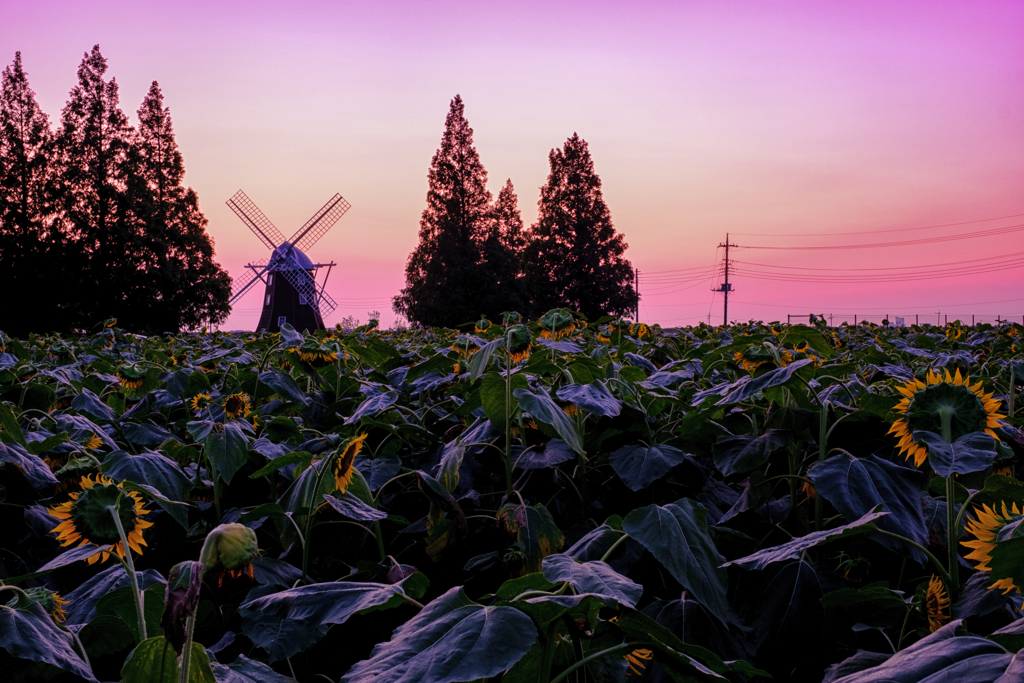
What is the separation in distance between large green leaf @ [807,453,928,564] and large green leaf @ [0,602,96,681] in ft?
4.40

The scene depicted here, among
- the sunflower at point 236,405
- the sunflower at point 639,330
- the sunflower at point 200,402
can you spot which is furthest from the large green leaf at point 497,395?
the sunflower at point 639,330

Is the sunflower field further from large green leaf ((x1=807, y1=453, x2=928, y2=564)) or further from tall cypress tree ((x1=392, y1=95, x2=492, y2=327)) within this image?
tall cypress tree ((x1=392, y1=95, x2=492, y2=327))

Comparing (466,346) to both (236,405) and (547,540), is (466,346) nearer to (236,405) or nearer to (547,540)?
(236,405)

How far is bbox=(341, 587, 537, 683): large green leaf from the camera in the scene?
0.76 metres

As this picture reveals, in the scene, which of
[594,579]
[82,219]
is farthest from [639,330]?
[82,219]

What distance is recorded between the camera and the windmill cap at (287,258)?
131ft

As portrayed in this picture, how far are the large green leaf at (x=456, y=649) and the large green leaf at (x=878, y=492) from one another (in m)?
0.80

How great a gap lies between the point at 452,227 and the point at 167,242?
1703 cm

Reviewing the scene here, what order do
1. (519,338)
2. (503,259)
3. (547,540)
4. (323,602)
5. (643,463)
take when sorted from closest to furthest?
(323,602)
(547,540)
(643,463)
(519,338)
(503,259)

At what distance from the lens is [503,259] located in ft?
146

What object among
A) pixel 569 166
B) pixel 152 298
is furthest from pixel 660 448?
pixel 569 166

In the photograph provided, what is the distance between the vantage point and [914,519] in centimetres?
133

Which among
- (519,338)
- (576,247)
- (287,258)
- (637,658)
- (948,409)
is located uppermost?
(576,247)

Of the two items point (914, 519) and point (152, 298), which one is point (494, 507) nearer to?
point (914, 519)
